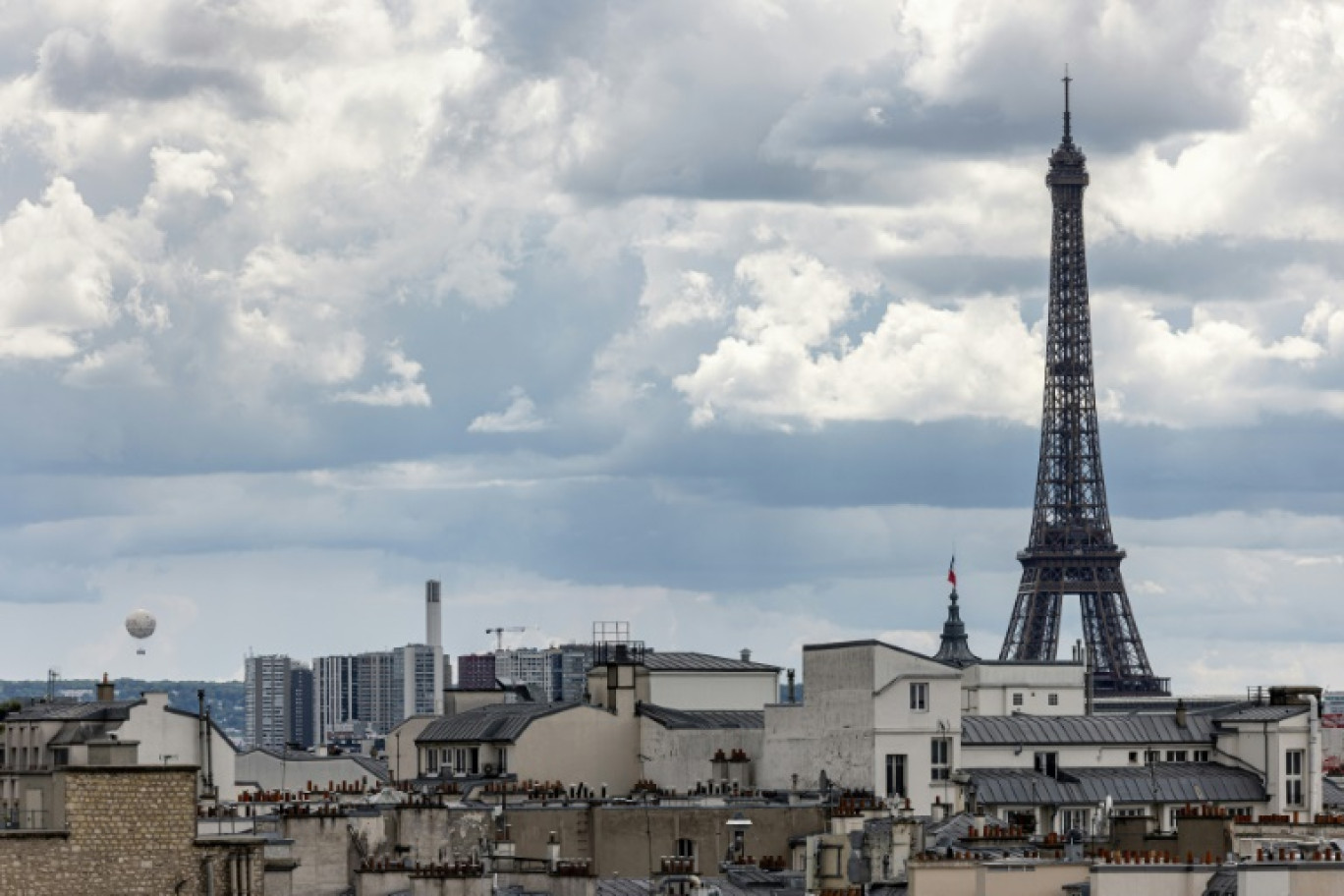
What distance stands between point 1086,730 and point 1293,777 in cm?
862

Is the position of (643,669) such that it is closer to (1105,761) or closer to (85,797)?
(1105,761)

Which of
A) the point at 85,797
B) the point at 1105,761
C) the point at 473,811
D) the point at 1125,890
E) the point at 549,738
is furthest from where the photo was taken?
the point at 1105,761

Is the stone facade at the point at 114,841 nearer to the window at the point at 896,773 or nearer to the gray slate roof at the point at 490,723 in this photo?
the window at the point at 896,773

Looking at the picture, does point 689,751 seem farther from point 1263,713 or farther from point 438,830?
point 438,830

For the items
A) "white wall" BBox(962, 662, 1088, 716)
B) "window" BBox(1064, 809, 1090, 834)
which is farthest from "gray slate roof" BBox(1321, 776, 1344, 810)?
"white wall" BBox(962, 662, 1088, 716)

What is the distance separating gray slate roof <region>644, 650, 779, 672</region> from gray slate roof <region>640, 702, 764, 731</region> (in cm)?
289

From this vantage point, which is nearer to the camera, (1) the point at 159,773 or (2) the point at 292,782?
(1) the point at 159,773

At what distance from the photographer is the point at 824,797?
3775 inches

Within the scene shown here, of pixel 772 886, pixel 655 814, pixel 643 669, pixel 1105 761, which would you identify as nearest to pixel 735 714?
pixel 643 669

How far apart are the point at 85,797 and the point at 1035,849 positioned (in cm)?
2766

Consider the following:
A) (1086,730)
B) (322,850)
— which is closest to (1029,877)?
(322,850)

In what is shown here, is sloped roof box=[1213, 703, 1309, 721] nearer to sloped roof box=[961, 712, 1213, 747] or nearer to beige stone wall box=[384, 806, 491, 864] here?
sloped roof box=[961, 712, 1213, 747]

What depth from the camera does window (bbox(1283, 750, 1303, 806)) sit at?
11244 centimetres

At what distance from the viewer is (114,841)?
4625 cm
